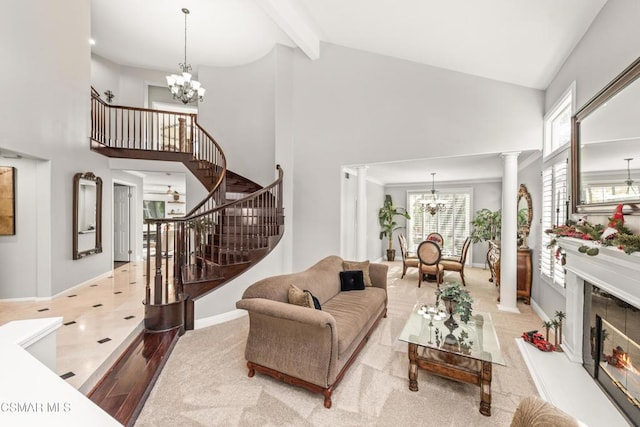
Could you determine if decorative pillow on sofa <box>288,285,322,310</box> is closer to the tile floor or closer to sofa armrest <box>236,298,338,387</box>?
sofa armrest <box>236,298,338,387</box>

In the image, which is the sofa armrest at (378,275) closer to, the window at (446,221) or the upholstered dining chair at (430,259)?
the upholstered dining chair at (430,259)

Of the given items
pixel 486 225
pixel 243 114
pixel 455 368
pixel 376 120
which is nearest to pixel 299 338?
pixel 455 368

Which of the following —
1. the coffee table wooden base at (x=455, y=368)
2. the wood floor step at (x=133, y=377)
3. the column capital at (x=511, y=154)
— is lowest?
the wood floor step at (x=133, y=377)

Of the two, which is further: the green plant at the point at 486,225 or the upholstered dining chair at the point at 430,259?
the green plant at the point at 486,225

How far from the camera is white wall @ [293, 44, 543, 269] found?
3916 mm

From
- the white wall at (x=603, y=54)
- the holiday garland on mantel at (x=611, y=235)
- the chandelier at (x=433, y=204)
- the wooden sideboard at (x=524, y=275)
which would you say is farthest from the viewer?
the chandelier at (x=433, y=204)

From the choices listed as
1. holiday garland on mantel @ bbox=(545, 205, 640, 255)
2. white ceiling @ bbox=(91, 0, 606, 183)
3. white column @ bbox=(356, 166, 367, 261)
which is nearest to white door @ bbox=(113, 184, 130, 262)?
white ceiling @ bbox=(91, 0, 606, 183)

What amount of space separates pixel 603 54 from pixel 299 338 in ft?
11.6

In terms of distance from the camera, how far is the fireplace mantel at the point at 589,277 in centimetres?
179

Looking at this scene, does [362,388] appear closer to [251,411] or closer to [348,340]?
[348,340]

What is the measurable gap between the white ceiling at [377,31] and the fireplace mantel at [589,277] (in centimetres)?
210

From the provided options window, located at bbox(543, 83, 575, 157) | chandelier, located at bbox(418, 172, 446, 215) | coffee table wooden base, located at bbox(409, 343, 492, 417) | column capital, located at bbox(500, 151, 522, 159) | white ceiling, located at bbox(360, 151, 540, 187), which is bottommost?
coffee table wooden base, located at bbox(409, 343, 492, 417)

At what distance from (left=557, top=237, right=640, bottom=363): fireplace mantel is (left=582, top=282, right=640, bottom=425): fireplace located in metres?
0.06

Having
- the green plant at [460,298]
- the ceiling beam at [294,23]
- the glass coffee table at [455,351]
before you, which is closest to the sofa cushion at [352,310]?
the glass coffee table at [455,351]
